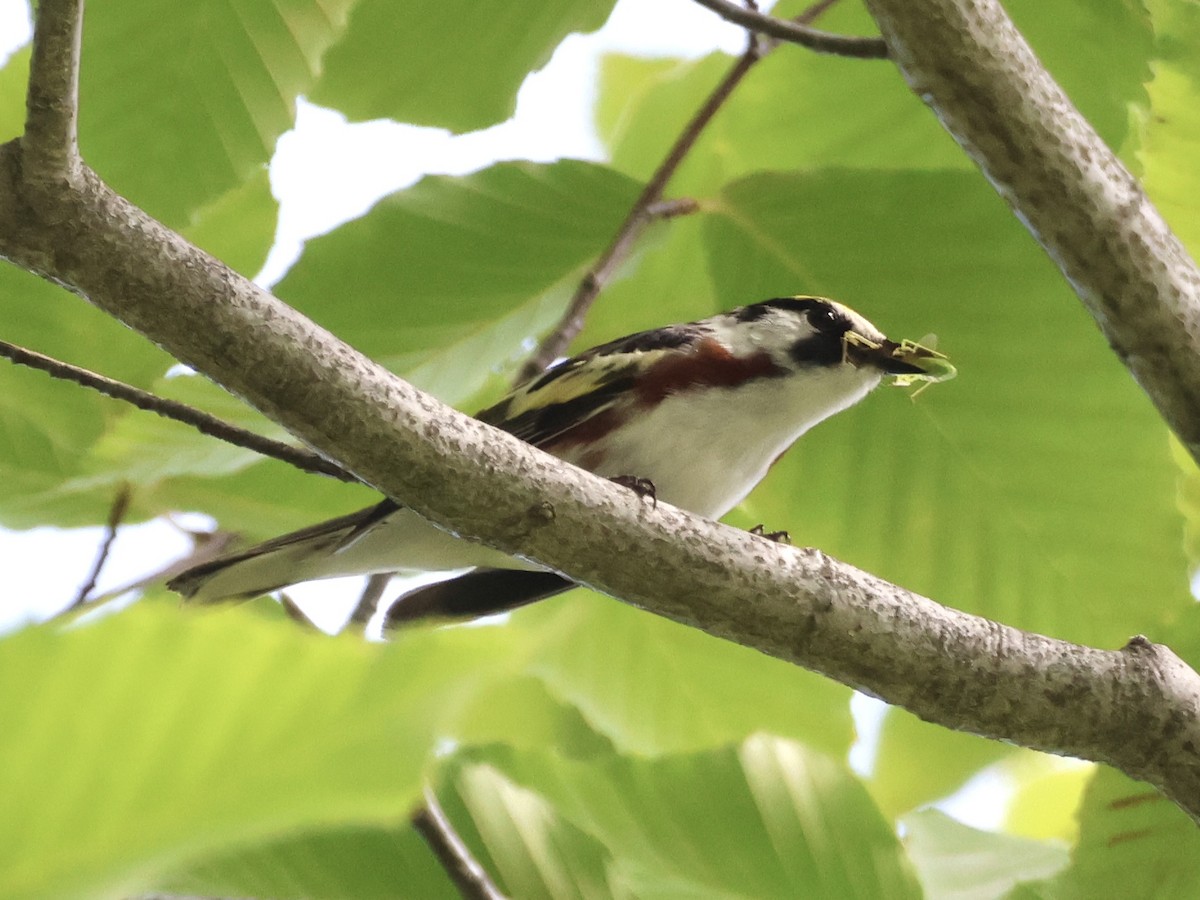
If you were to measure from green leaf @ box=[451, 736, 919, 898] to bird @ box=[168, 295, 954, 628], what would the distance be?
54cm

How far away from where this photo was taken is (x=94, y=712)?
16.8 inches

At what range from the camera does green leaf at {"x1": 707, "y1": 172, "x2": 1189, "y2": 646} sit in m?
2.14

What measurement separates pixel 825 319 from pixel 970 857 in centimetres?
100

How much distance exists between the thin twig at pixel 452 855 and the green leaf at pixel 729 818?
0.15m

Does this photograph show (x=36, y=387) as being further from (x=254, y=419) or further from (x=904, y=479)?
(x=904, y=479)

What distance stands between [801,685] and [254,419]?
3.56 ft

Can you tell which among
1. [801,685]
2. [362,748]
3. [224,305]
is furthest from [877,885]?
[362,748]

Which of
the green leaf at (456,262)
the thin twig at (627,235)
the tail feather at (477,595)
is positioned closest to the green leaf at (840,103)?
the thin twig at (627,235)

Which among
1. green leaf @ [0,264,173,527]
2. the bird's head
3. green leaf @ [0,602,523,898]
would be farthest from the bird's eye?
green leaf @ [0,602,523,898]

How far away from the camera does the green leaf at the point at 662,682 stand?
7.98ft

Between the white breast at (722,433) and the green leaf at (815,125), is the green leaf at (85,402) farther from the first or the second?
the green leaf at (815,125)

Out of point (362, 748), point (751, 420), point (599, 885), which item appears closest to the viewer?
point (362, 748)

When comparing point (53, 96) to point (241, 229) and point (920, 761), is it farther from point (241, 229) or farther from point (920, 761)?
point (920, 761)

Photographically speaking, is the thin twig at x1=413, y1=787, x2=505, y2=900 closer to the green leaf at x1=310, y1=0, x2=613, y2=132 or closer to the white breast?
the white breast
